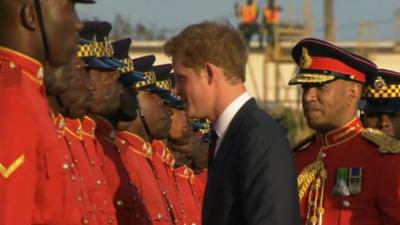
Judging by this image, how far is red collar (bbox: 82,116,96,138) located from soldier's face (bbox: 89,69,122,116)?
11 cm

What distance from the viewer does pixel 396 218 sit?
344 inches

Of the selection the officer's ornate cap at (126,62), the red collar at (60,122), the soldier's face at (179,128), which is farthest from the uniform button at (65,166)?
the soldier's face at (179,128)

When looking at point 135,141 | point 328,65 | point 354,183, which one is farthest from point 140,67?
→ point 354,183

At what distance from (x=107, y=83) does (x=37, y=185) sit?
3368 mm

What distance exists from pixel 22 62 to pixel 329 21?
39.1 metres

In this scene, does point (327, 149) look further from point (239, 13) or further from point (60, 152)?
point (239, 13)

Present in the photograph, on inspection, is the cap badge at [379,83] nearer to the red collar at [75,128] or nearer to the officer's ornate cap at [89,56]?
the officer's ornate cap at [89,56]

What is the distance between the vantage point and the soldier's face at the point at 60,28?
6.53 meters

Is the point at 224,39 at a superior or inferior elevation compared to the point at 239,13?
superior

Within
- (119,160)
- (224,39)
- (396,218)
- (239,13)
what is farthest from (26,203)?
(239,13)

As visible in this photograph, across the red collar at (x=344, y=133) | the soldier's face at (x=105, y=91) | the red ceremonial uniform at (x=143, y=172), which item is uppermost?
the soldier's face at (x=105, y=91)

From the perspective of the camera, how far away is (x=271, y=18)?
4909 cm

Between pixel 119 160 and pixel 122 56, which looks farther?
pixel 122 56

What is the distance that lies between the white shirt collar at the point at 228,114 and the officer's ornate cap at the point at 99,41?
2.70 m
